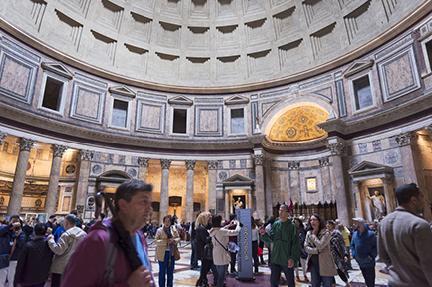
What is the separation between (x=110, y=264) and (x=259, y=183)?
17.5 m

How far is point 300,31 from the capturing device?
20.4 m

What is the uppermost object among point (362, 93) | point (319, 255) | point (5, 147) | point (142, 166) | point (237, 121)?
point (362, 93)

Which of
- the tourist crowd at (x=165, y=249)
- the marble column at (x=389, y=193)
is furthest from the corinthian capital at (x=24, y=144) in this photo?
the marble column at (x=389, y=193)

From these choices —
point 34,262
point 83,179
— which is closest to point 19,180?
point 83,179

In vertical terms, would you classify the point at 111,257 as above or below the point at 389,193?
below

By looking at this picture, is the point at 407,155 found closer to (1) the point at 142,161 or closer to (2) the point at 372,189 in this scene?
(2) the point at 372,189

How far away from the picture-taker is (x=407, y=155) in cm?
1385

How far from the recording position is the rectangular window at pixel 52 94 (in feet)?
57.5

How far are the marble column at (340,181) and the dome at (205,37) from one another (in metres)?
5.64

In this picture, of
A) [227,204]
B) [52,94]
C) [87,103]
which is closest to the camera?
[52,94]

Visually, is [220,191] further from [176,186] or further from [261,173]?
[176,186]

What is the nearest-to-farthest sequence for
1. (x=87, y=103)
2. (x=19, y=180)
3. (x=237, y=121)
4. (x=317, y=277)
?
(x=317, y=277), (x=19, y=180), (x=87, y=103), (x=237, y=121)

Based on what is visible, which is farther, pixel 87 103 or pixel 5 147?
pixel 5 147

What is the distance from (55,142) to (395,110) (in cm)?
1914
